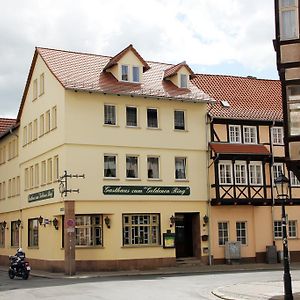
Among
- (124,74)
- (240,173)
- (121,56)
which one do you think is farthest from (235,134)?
(121,56)

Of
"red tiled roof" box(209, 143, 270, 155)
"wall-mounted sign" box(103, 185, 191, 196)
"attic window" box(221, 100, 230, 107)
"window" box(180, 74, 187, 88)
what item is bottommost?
"wall-mounted sign" box(103, 185, 191, 196)

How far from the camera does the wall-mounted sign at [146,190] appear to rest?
35.7m

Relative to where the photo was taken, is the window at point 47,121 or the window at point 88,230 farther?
the window at point 47,121

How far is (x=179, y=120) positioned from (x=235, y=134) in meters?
3.78

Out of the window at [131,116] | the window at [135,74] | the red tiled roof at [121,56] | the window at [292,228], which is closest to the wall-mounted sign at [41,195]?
the window at [131,116]

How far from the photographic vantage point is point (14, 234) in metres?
45.9

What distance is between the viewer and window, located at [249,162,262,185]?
3906cm

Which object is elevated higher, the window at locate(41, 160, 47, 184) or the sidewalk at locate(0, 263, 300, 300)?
the window at locate(41, 160, 47, 184)

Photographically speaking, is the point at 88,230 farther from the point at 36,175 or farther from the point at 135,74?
the point at 135,74

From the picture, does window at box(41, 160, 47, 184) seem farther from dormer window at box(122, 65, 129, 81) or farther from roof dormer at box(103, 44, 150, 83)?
dormer window at box(122, 65, 129, 81)

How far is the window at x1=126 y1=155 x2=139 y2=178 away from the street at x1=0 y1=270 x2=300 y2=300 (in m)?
8.50

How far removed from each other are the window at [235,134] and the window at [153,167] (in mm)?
5153

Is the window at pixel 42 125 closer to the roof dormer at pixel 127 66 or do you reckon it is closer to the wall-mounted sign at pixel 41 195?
the wall-mounted sign at pixel 41 195

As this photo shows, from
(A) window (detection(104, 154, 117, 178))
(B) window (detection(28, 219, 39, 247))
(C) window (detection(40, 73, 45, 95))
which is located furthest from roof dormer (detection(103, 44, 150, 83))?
(B) window (detection(28, 219, 39, 247))
